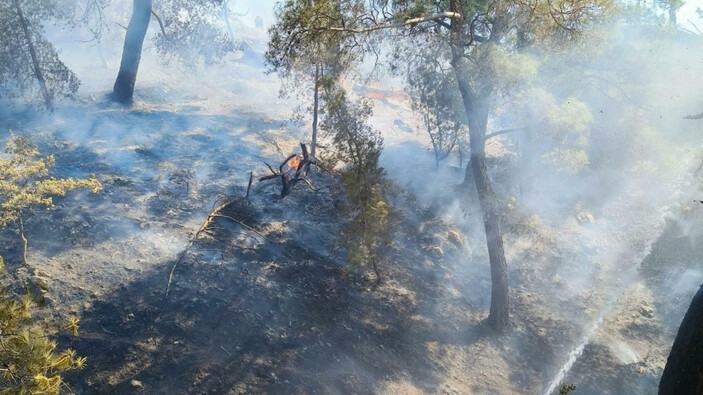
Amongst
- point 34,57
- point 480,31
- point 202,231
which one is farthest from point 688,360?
Answer: point 34,57

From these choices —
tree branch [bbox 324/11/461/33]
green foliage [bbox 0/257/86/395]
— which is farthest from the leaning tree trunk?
green foliage [bbox 0/257/86/395]

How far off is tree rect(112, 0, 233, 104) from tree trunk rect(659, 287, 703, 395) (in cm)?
Result: 1777

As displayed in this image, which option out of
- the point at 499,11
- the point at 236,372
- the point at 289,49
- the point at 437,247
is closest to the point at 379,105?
the point at 437,247

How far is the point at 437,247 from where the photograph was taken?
1345 centimetres

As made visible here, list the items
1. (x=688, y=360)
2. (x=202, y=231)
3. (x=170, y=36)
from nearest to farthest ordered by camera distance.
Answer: (x=688, y=360) < (x=202, y=231) < (x=170, y=36)

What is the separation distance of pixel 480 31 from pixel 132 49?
45.2 feet

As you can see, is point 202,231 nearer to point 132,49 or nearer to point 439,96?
point 132,49

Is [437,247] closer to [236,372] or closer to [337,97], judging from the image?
[337,97]

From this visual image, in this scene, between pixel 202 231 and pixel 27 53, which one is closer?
pixel 202 231

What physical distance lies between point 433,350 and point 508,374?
5.65 feet

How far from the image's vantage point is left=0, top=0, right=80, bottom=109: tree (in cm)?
1347

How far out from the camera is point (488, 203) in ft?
31.0

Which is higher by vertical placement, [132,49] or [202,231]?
[132,49]

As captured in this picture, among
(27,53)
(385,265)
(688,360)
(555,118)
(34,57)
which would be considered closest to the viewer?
(688,360)
